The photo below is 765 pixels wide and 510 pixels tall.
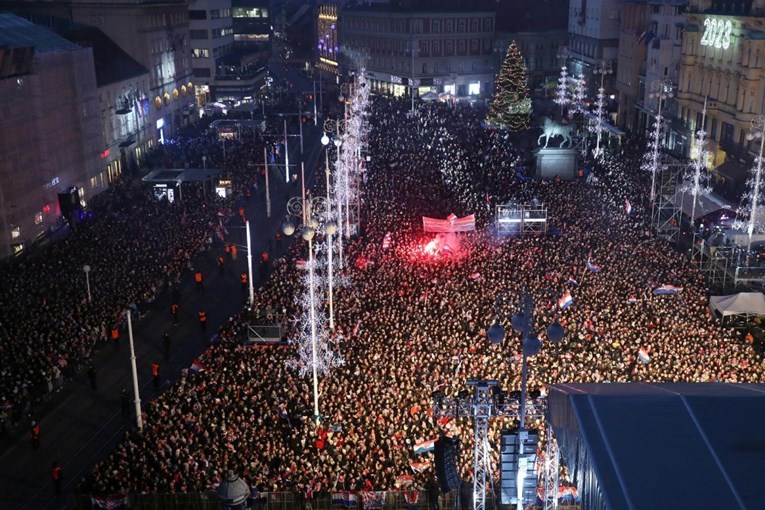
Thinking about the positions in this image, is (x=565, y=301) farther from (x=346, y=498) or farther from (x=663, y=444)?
(x=663, y=444)

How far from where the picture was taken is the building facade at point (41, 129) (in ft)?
135

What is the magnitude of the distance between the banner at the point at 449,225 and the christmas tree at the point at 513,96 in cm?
3742

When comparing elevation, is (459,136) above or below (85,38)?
below

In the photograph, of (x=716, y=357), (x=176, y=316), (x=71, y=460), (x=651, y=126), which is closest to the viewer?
(x=71, y=460)

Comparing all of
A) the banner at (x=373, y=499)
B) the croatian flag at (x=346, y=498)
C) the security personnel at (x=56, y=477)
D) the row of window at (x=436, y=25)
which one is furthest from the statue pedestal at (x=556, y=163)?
the row of window at (x=436, y=25)

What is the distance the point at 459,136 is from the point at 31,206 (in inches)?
1375

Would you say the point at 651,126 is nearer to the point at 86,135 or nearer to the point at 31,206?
the point at 86,135

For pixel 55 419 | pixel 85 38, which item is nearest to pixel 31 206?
pixel 55 419

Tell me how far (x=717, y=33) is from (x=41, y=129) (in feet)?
140

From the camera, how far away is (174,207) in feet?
153

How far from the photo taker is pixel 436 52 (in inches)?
3907

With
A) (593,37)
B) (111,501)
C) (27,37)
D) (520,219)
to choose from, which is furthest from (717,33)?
(111,501)

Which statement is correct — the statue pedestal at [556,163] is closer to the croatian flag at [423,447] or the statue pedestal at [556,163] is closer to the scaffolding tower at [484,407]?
the croatian flag at [423,447]

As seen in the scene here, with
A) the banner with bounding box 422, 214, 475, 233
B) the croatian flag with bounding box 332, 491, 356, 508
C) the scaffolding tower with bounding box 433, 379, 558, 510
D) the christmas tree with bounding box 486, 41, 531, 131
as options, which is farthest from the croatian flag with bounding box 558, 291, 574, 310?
the christmas tree with bounding box 486, 41, 531, 131
